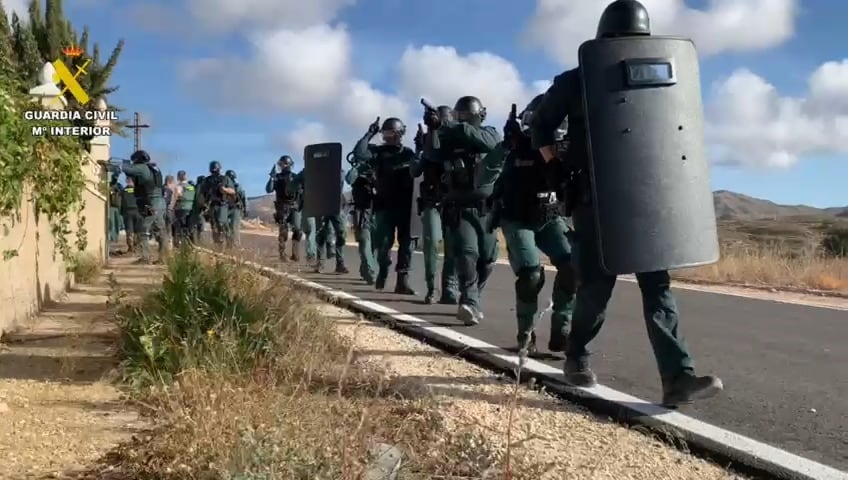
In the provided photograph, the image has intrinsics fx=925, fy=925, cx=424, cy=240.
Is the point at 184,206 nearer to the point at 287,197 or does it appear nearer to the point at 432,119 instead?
the point at 287,197

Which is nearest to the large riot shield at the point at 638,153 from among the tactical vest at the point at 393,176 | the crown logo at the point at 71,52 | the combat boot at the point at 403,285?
the tactical vest at the point at 393,176

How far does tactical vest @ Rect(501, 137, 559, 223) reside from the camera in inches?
222

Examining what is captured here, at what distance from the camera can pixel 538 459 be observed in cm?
339

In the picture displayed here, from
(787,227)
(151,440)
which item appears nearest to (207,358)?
(151,440)

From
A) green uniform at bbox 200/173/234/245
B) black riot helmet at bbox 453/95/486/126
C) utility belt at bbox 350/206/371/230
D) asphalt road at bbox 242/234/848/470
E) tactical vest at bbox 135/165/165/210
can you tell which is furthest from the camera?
green uniform at bbox 200/173/234/245

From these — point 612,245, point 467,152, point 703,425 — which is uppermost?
point 467,152

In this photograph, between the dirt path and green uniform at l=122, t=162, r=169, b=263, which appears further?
green uniform at l=122, t=162, r=169, b=263

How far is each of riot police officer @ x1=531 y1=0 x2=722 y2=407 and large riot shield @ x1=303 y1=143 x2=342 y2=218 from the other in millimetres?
6731

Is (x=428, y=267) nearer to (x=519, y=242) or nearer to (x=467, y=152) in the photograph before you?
(x=467, y=152)

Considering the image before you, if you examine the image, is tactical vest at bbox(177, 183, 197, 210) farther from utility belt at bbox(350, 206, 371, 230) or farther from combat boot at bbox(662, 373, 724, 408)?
combat boot at bbox(662, 373, 724, 408)

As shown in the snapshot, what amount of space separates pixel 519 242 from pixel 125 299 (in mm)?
3018

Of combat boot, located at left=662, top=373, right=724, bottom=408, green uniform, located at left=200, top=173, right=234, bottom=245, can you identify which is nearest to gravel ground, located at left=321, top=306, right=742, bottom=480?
combat boot, located at left=662, top=373, right=724, bottom=408

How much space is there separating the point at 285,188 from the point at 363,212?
158 inches

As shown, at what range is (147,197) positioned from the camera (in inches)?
Answer: 572
